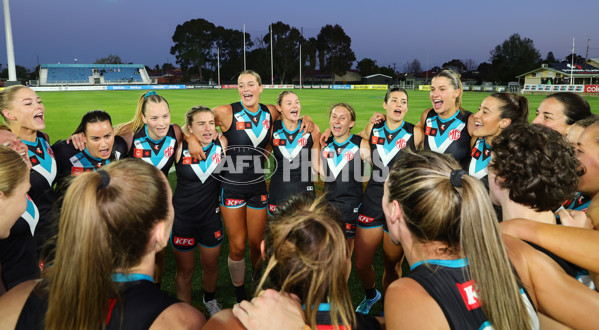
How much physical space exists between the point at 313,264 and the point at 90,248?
2.72 feet

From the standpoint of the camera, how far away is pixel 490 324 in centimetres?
143

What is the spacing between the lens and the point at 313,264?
4.70 ft

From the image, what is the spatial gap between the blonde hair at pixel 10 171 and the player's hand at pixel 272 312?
154 centimetres

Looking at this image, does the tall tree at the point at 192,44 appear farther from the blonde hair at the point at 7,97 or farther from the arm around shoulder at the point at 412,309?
the arm around shoulder at the point at 412,309

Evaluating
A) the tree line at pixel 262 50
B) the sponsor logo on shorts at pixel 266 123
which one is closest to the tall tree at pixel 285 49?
the tree line at pixel 262 50

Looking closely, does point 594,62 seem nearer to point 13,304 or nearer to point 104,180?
point 104,180

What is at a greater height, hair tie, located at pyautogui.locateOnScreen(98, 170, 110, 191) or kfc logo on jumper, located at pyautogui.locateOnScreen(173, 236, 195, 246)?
hair tie, located at pyautogui.locateOnScreen(98, 170, 110, 191)

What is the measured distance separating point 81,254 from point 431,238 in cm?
138

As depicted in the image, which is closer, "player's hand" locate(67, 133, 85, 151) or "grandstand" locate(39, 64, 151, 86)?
"player's hand" locate(67, 133, 85, 151)

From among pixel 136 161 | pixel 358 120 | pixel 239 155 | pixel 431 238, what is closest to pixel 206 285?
pixel 239 155

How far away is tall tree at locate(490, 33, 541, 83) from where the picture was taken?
68.7 meters

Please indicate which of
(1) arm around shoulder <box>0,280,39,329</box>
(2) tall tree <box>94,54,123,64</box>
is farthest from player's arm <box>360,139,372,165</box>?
(2) tall tree <box>94,54,123,64</box>

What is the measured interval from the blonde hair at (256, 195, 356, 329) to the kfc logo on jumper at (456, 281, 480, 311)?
445mm

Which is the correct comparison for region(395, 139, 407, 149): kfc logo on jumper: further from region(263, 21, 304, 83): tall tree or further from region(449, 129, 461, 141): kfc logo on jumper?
region(263, 21, 304, 83): tall tree
